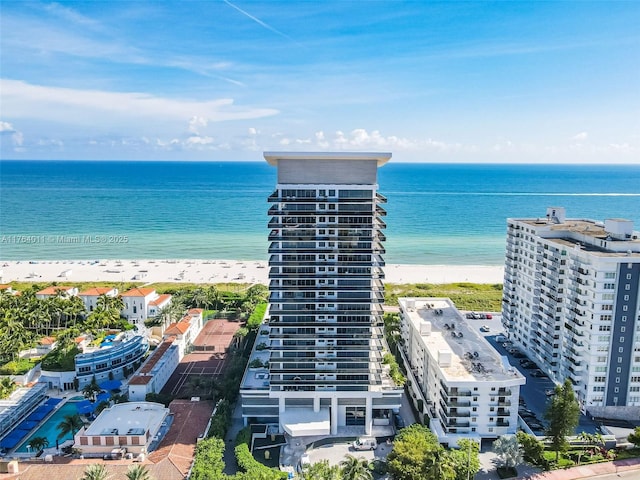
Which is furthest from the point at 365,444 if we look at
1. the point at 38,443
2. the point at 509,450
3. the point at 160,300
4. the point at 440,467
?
the point at 160,300

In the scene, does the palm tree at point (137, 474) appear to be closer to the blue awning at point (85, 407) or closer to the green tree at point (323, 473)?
the green tree at point (323, 473)

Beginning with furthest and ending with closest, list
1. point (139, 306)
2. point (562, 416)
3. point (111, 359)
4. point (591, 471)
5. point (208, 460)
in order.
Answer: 1. point (139, 306)
2. point (111, 359)
3. point (562, 416)
4. point (591, 471)
5. point (208, 460)

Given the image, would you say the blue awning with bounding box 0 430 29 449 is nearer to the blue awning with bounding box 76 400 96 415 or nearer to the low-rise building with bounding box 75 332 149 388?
the blue awning with bounding box 76 400 96 415

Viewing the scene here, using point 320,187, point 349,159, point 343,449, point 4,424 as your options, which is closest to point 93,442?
point 4,424

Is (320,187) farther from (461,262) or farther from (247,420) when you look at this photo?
(461,262)

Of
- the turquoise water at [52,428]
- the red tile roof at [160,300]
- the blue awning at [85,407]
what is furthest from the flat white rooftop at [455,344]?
the red tile roof at [160,300]

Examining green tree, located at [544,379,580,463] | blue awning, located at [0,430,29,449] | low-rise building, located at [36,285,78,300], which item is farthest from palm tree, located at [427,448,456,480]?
low-rise building, located at [36,285,78,300]

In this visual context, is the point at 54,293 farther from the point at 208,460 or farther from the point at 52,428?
the point at 208,460
